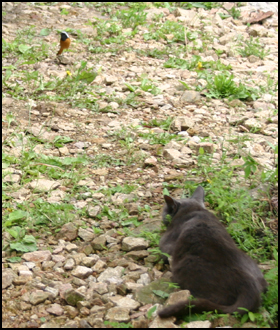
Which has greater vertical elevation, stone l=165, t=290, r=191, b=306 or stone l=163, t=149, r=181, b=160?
stone l=163, t=149, r=181, b=160

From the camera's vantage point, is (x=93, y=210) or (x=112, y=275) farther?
(x=93, y=210)

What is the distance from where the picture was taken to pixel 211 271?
3.62 meters

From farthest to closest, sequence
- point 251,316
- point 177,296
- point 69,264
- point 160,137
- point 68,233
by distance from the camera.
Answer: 1. point 160,137
2. point 68,233
3. point 69,264
4. point 177,296
5. point 251,316

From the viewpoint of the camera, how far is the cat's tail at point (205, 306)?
3365mm

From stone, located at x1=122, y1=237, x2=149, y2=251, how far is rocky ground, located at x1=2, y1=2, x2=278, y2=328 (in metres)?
0.03

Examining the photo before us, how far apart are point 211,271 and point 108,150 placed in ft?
10.0

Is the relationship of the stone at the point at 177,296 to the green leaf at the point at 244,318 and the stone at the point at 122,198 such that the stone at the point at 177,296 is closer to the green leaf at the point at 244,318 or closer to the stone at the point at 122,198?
the green leaf at the point at 244,318

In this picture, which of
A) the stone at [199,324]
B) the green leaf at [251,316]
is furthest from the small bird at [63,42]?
the green leaf at [251,316]

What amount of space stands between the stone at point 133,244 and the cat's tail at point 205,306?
1.15 m

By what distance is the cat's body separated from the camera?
11.2ft

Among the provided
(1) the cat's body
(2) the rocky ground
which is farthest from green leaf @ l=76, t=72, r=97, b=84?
(1) the cat's body

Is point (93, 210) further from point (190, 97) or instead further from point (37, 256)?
point (190, 97)

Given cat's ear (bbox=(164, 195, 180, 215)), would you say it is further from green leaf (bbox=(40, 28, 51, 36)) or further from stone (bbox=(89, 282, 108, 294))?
green leaf (bbox=(40, 28, 51, 36))

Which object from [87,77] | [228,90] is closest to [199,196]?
[228,90]
